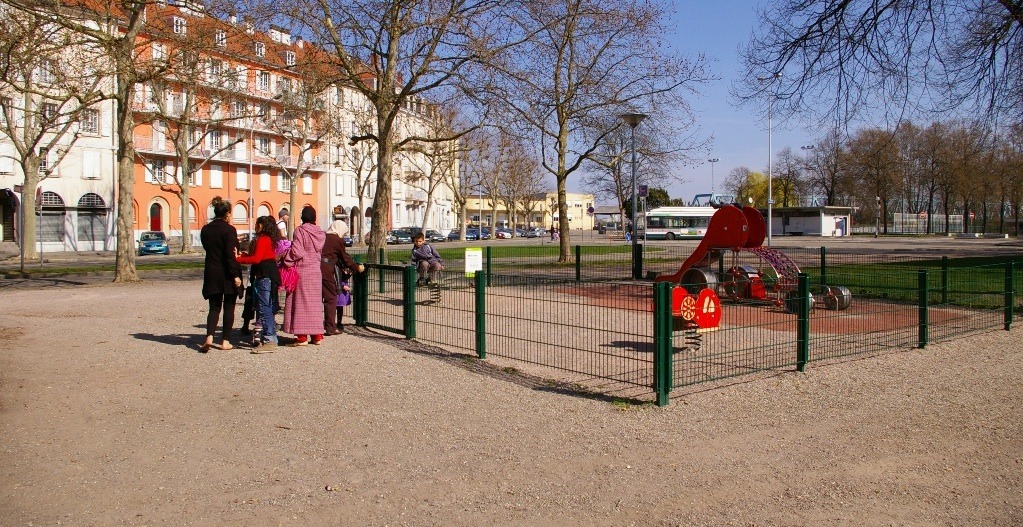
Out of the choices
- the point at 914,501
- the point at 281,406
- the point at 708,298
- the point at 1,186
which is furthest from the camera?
the point at 1,186

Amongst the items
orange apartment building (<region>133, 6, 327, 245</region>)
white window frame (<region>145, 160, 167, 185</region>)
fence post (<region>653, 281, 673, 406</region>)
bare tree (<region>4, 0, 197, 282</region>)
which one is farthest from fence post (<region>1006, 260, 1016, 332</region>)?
white window frame (<region>145, 160, 167, 185</region>)

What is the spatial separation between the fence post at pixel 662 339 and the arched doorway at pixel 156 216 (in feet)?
191

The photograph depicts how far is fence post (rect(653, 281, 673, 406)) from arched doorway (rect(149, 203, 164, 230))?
58097mm

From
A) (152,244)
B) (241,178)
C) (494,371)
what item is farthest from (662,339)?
(241,178)

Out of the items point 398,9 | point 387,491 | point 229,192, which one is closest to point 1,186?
point 229,192

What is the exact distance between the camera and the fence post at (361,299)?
40.4 ft

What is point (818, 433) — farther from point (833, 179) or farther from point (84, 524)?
point (833, 179)

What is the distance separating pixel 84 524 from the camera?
454 cm

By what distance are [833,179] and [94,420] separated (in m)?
85.4

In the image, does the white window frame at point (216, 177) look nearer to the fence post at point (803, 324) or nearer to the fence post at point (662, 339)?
the fence post at point (803, 324)

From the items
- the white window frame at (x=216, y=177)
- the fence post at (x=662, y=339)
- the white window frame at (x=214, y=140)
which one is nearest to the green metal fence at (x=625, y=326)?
the fence post at (x=662, y=339)

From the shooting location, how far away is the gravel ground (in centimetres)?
486

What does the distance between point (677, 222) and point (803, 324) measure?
201ft

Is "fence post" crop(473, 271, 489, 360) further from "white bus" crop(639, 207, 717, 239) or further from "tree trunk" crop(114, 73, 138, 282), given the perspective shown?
"white bus" crop(639, 207, 717, 239)
